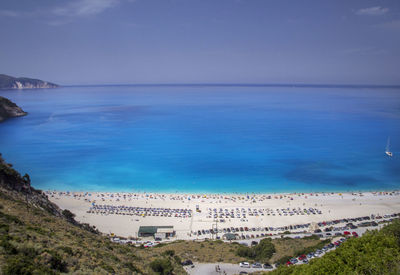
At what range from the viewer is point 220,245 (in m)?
19.7

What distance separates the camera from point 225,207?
28.6 m

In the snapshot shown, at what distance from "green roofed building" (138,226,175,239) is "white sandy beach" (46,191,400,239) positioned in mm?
597

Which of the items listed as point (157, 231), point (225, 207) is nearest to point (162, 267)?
point (157, 231)

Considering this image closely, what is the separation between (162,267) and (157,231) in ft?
33.3

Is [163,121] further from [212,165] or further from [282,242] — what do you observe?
[282,242]

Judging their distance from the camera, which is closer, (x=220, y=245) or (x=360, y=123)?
(x=220, y=245)

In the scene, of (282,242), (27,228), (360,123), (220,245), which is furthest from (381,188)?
(360,123)

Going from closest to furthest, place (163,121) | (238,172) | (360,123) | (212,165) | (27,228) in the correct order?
(27,228)
(238,172)
(212,165)
(360,123)
(163,121)

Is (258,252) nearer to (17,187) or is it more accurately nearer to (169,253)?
(169,253)

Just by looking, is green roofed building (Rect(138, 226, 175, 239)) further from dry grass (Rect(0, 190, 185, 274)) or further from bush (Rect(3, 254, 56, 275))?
bush (Rect(3, 254, 56, 275))

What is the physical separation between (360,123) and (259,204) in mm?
58647

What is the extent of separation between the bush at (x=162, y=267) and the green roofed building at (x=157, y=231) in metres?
9.18

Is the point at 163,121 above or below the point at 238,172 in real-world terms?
above

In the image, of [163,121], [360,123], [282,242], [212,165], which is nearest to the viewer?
[282,242]
